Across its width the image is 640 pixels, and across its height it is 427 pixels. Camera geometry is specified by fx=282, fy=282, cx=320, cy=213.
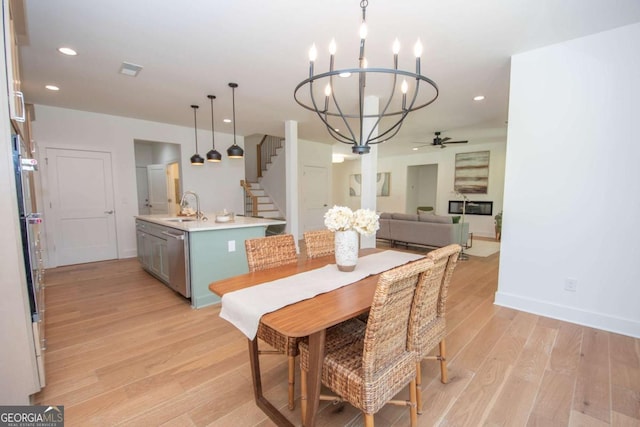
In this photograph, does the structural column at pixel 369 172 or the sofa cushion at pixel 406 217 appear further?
the sofa cushion at pixel 406 217

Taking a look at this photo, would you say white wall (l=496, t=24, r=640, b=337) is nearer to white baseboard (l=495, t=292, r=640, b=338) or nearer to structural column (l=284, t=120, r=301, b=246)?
white baseboard (l=495, t=292, r=640, b=338)

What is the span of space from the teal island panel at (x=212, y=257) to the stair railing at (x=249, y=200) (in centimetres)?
301

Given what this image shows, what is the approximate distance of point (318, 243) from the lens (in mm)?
2305

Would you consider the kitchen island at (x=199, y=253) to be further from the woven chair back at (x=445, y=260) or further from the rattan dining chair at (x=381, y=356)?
the woven chair back at (x=445, y=260)

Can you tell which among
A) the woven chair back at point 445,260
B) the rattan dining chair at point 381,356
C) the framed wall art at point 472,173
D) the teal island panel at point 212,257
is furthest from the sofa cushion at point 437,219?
the rattan dining chair at point 381,356

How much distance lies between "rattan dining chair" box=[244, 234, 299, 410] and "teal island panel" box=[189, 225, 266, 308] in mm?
1382

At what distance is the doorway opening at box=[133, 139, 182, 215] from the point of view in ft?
22.2

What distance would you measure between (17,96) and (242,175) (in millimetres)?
5147

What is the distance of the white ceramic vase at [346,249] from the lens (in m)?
1.76

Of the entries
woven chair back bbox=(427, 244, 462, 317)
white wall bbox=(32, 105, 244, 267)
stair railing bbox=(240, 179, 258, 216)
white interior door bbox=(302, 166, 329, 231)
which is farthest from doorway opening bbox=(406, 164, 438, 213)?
woven chair back bbox=(427, 244, 462, 317)

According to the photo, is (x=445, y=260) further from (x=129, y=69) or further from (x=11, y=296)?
(x=129, y=69)

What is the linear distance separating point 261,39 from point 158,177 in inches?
229

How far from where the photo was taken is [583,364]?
2025 mm

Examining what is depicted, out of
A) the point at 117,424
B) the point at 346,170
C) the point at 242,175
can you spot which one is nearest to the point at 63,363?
the point at 117,424
